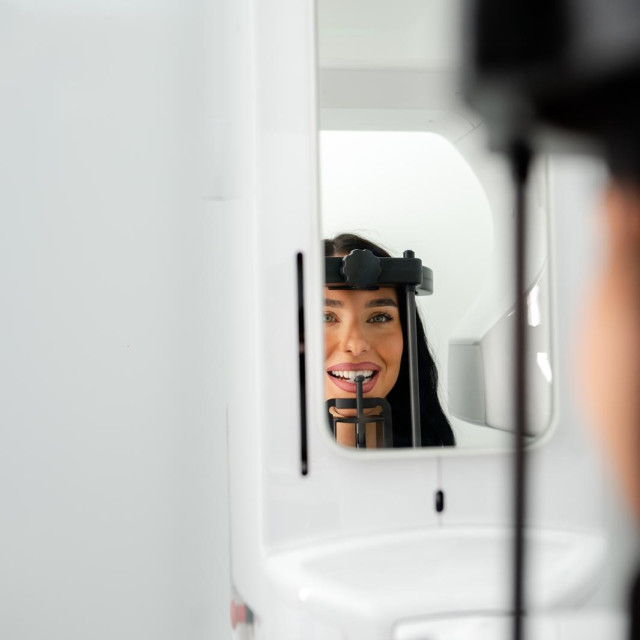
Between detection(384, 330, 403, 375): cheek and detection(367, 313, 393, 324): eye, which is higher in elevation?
detection(367, 313, 393, 324): eye

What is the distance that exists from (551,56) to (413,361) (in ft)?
3.26

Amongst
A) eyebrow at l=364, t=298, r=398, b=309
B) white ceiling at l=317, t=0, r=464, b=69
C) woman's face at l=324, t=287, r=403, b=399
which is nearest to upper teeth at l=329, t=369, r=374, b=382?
woman's face at l=324, t=287, r=403, b=399

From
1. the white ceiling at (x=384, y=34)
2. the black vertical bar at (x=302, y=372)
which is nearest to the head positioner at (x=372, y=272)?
the black vertical bar at (x=302, y=372)

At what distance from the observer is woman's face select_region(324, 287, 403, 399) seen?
1299 mm

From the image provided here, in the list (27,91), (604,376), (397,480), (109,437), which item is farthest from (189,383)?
(604,376)

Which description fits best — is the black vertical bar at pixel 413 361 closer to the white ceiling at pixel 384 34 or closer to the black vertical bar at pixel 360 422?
the black vertical bar at pixel 360 422

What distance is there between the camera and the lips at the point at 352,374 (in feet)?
4.25

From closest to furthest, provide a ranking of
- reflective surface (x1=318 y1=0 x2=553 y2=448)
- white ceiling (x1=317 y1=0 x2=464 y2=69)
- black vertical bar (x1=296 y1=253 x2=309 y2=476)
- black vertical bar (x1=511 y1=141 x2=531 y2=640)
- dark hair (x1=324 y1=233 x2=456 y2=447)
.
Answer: black vertical bar (x1=511 y1=141 x2=531 y2=640)
black vertical bar (x1=296 y1=253 x2=309 y2=476)
white ceiling (x1=317 y1=0 x2=464 y2=69)
reflective surface (x1=318 y1=0 x2=553 y2=448)
dark hair (x1=324 y1=233 x2=456 y2=447)

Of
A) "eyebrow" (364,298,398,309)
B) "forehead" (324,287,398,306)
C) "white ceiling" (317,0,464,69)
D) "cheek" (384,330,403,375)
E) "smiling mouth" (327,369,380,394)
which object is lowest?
"smiling mouth" (327,369,380,394)

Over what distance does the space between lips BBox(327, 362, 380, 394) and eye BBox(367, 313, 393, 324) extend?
0.26ft

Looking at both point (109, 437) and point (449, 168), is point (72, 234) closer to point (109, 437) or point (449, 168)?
point (109, 437)

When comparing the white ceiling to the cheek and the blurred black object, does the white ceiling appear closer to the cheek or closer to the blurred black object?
the cheek

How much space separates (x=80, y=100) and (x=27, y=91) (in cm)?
10

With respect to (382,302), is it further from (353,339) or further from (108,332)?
(108,332)
